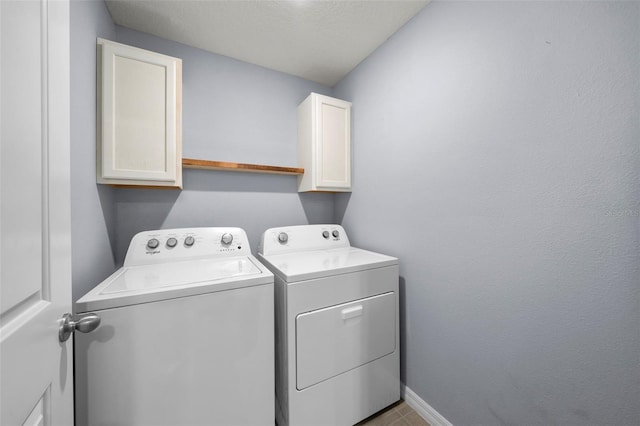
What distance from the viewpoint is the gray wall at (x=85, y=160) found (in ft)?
3.16

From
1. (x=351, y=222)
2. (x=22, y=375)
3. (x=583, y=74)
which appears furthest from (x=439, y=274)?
(x=22, y=375)

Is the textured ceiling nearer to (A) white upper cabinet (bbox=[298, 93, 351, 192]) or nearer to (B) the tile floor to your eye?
(A) white upper cabinet (bbox=[298, 93, 351, 192])

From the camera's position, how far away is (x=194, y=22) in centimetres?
147

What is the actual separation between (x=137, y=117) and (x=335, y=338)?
63.5 inches

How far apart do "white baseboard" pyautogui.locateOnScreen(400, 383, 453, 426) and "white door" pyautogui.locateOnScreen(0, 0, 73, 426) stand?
1.61 m

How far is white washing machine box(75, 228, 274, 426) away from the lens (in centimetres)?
85

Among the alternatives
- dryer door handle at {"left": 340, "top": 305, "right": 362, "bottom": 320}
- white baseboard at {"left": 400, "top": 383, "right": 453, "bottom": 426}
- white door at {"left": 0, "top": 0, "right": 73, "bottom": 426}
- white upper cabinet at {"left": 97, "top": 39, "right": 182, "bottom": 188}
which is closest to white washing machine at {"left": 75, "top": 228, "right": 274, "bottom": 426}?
white door at {"left": 0, "top": 0, "right": 73, "bottom": 426}

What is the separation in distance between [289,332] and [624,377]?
1197 millimetres

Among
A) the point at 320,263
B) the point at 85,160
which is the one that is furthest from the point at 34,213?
the point at 320,263

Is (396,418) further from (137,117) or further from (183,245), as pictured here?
(137,117)

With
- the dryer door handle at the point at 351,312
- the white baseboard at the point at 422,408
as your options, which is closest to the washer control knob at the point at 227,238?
the dryer door handle at the point at 351,312

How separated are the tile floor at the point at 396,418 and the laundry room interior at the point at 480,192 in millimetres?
62

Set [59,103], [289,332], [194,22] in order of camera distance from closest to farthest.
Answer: [59,103], [289,332], [194,22]

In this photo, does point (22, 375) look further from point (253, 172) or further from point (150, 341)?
point (253, 172)
